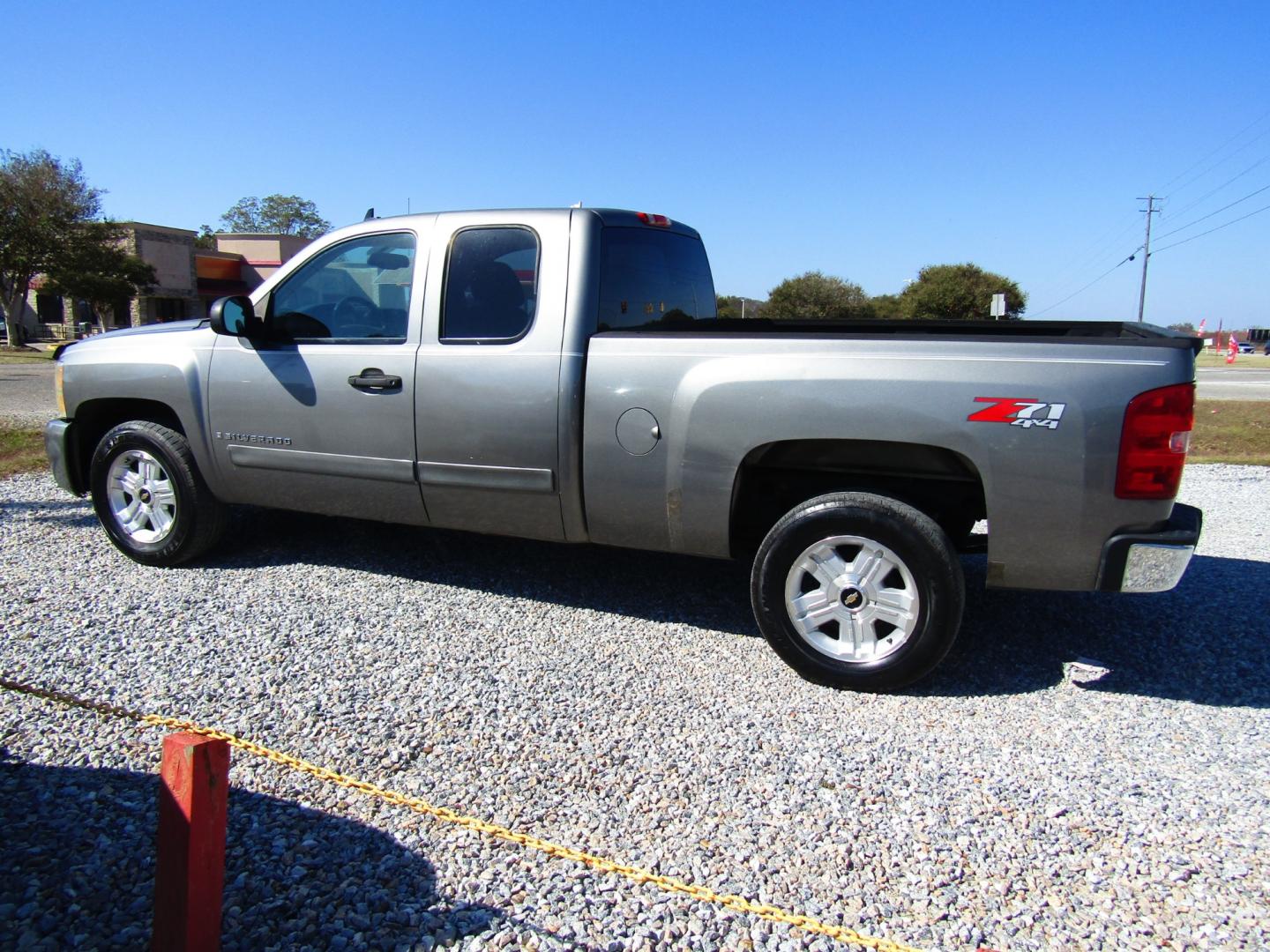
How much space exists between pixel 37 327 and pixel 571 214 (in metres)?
61.8

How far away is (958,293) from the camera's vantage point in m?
44.5

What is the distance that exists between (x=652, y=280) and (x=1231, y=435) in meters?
10.1

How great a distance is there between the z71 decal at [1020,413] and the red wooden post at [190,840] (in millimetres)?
2771

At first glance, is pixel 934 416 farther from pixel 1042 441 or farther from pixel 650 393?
pixel 650 393

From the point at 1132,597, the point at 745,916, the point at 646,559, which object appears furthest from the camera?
the point at 646,559

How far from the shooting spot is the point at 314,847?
2.51 metres

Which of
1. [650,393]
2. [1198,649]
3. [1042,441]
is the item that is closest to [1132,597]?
[1198,649]

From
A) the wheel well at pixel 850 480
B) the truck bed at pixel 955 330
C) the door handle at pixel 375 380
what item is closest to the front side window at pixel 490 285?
the door handle at pixel 375 380

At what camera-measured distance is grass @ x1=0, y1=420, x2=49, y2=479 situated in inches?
323

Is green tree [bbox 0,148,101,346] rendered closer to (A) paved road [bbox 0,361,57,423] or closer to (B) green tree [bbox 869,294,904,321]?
(A) paved road [bbox 0,361,57,423]

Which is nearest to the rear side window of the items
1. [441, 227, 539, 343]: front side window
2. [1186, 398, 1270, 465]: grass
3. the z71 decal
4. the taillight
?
[441, 227, 539, 343]: front side window

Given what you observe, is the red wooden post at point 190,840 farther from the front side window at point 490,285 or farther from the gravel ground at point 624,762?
the front side window at point 490,285

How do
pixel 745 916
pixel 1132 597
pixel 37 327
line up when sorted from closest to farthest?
pixel 745 916
pixel 1132 597
pixel 37 327

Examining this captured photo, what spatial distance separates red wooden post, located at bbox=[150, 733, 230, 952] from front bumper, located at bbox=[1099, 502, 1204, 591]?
3047mm
